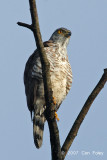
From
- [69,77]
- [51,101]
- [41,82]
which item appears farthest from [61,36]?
[51,101]

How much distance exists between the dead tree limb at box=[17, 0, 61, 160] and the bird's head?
10.4 feet

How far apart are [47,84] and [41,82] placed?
7.13 feet

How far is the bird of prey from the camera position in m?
6.29

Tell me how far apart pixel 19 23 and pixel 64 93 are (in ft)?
10.3

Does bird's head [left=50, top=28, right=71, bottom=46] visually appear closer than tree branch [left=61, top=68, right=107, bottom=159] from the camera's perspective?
No

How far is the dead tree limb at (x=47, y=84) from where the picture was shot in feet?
12.8

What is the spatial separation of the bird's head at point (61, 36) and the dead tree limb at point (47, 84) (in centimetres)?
317

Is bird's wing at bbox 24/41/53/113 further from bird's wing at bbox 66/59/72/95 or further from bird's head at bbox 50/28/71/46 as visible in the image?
bird's head at bbox 50/28/71/46

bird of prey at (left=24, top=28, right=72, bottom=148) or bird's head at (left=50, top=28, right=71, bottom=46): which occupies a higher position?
bird's head at (left=50, top=28, right=71, bottom=46)

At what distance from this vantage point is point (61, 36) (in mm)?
7570

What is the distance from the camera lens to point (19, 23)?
3881 millimetres

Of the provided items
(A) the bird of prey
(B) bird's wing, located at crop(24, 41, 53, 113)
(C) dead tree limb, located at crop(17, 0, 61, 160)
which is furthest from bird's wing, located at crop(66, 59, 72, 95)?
(C) dead tree limb, located at crop(17, 0, 61, 160)

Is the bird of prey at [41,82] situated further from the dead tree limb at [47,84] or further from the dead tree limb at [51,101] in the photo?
the dead tree limb at [47,84]

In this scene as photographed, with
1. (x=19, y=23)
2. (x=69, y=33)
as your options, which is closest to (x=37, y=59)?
(x=69, y=33)
